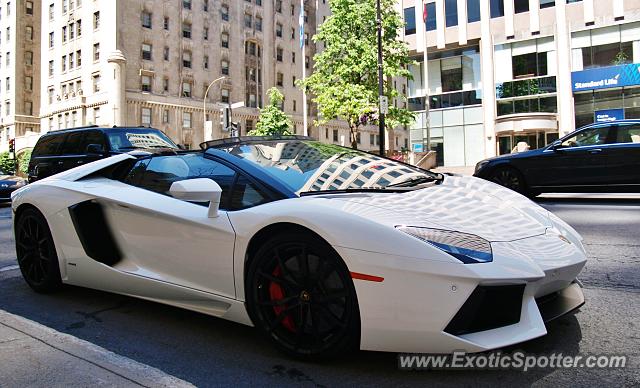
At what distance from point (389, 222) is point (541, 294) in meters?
0.83

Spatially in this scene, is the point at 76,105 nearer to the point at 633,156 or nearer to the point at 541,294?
the point at 633,156

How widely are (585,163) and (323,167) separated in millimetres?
7708

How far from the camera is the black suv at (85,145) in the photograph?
10.8 meters

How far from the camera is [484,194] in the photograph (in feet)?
10.8

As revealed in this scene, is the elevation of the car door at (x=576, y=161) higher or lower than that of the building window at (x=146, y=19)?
lower

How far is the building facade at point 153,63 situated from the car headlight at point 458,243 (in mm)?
35884

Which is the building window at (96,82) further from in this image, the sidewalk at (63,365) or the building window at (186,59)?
the sidewalk at (63,365)

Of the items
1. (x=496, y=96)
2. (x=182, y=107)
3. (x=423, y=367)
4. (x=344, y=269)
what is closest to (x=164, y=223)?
(x=344, y=269)

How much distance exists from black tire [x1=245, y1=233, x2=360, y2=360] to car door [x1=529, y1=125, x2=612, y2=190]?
814 cm

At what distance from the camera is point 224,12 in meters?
53.2

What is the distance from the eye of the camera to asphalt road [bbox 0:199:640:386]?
242 centimetres

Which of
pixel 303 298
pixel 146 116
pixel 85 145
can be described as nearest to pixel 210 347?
pixel 303 298

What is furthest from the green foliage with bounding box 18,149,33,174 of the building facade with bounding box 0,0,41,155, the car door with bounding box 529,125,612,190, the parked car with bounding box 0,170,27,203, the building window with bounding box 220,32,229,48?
the car door with bounding box 529,125,612,190

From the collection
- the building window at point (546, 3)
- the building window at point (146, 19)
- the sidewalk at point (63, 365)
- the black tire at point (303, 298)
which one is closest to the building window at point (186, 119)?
the building window at point (146, 19)
